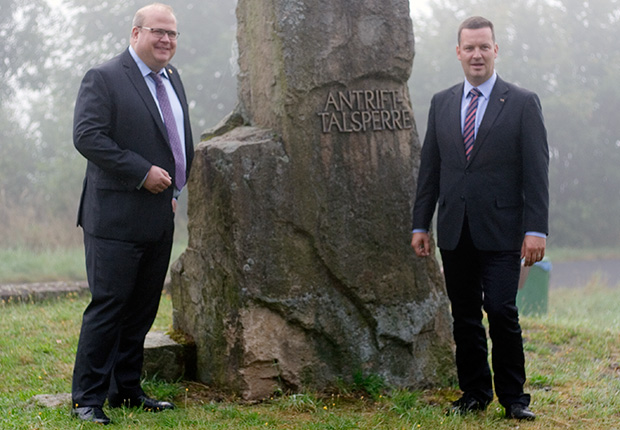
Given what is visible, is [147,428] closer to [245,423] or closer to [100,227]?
[245,423]

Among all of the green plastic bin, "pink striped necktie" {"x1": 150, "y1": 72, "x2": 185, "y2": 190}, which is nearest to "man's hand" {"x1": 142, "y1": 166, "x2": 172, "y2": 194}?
"pink striped necktie" {"x1": 150, "y1": 72, "x2": 185, "y2": 190}

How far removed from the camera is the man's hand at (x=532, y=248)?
418cm

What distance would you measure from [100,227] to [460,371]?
7.36 ft

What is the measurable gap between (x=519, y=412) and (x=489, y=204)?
1186 millimetres

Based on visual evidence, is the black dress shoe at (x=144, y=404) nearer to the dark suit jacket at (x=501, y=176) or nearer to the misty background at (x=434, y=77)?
the dark suit jacket at (x=501, y=176)

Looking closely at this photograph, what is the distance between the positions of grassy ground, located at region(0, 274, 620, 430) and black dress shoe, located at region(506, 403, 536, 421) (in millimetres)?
46

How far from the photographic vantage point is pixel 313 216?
193 inches

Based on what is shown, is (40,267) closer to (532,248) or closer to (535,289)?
(535,289)

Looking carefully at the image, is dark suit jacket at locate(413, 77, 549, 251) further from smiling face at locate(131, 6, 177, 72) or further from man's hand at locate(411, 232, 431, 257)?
smiling face at locate(131, 6, 177, 72)

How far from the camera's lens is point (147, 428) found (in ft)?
13.6

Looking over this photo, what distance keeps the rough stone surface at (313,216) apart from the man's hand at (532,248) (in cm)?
103

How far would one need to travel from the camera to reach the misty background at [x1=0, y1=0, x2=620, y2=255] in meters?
19.8

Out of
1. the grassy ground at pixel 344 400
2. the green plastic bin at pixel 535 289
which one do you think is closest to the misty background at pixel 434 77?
the green plastic bin at pixel 535 289

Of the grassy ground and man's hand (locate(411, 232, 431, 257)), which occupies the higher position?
man's hand (locate(411, 232, 431, 257))
